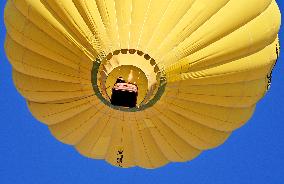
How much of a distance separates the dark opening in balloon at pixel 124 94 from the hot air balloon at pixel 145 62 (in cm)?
2

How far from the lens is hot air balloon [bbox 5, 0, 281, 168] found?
499 inches

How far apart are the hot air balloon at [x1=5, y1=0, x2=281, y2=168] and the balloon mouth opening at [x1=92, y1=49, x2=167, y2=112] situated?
2cm

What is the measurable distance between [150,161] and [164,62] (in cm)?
346

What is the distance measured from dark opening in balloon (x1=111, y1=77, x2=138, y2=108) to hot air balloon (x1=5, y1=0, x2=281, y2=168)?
2cm

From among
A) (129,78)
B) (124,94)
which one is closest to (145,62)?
(129,78)

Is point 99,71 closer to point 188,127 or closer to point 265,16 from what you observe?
point 188,127

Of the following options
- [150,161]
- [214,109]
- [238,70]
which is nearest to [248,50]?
[238,70]

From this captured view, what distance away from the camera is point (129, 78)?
13.0 metres

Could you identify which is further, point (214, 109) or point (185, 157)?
point (185, 157)

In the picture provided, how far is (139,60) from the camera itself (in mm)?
12688

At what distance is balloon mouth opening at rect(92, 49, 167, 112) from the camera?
1266 centimetres

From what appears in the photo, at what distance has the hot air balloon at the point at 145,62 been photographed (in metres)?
12.7

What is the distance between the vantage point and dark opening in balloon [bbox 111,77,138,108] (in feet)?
41.6

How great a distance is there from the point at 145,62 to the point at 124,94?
68 cm
